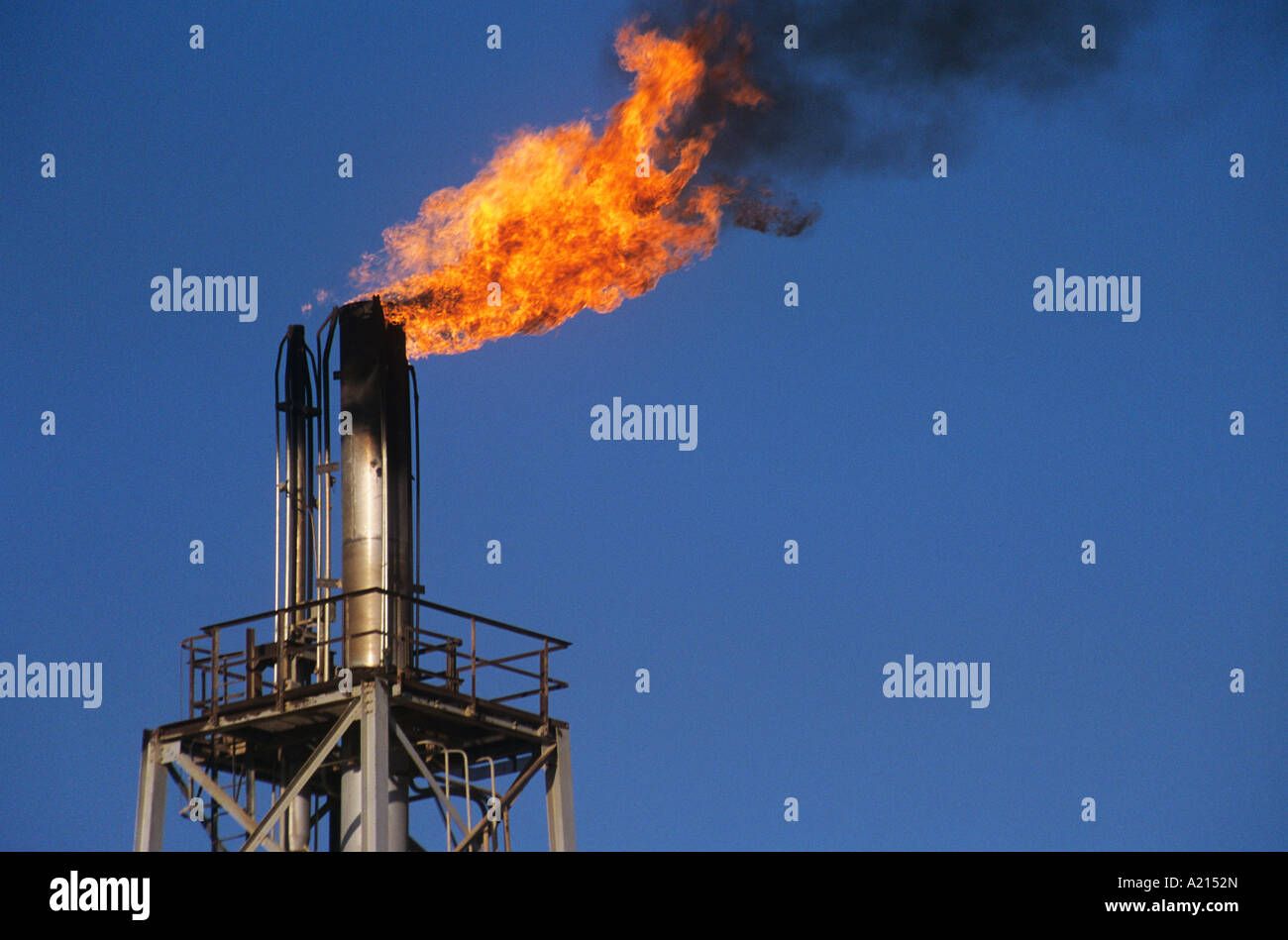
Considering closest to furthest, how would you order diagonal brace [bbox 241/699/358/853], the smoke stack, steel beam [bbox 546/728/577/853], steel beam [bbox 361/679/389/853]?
steel beam [bbox 361/679/389/853] < diagonal brace [bbox 241/699/358/853] < the smoke stack < steel beam [bbox 546/728/577/853]

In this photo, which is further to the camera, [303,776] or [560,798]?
[560,798]

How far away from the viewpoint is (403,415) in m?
43.3

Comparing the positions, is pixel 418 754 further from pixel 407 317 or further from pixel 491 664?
pixel 407 317

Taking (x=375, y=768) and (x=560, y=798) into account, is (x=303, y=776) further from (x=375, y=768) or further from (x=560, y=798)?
(x=560, y=798)

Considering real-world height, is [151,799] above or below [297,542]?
below

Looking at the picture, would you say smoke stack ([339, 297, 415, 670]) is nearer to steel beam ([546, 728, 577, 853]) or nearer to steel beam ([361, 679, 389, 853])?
steel beam ([361, 679, 389, 853])

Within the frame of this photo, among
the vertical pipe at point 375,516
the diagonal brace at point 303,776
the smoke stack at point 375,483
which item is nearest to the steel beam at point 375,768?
the vertical pipe at point 375,516

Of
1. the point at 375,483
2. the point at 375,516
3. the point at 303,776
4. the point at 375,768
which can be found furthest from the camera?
the point at 375,483

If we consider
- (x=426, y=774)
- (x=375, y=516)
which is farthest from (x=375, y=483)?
(x=426, y=774)

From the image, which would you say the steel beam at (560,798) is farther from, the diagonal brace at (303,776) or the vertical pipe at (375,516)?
the diagonal brace at (303,776)

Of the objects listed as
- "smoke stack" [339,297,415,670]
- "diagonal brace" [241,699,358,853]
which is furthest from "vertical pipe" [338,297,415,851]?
"diagonal brace" [241,699,358,853]

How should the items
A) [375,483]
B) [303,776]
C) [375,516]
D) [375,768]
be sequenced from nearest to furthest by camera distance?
[375,768]
[303,776]
[375,516]
[375,483]
